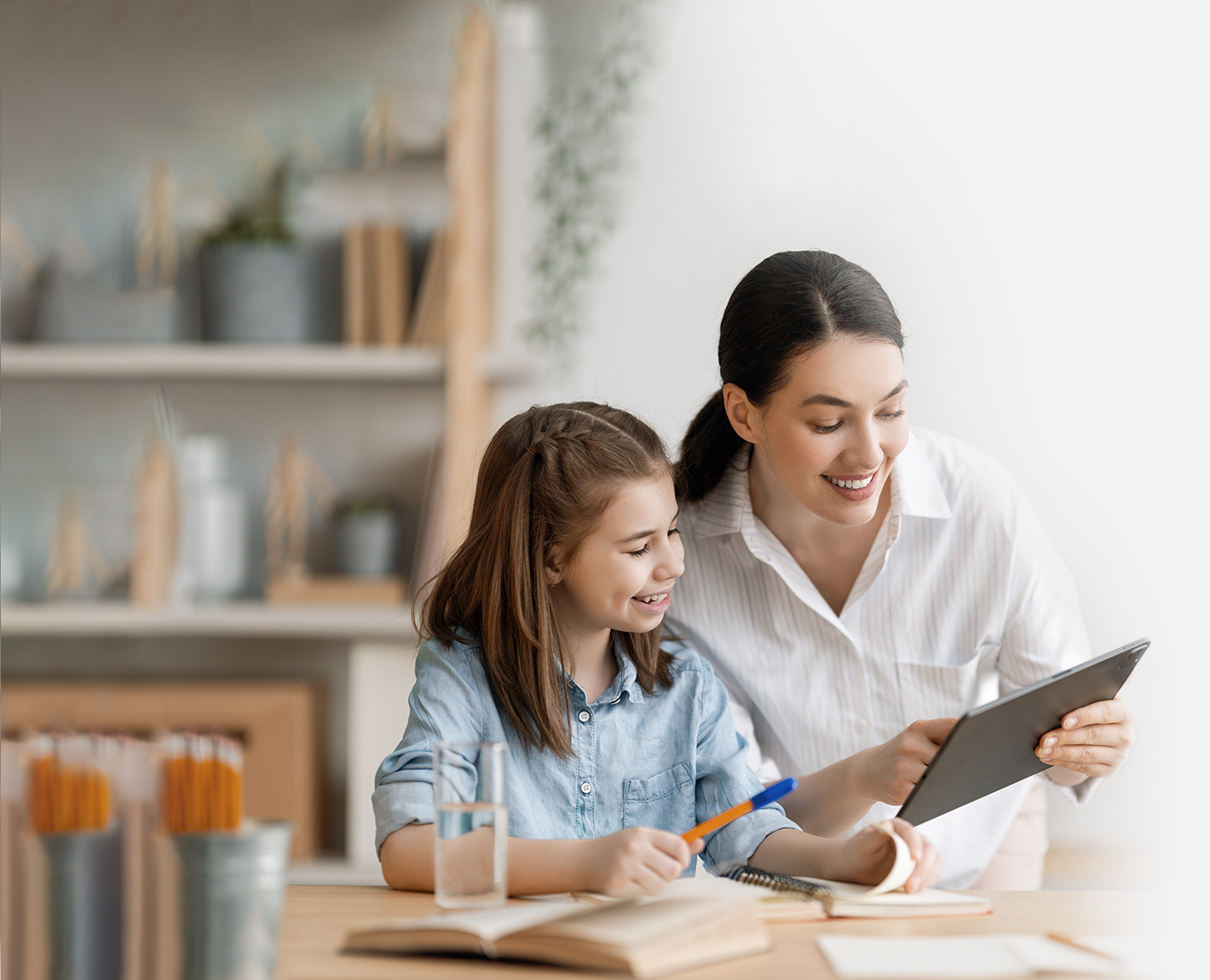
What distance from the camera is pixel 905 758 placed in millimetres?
1108

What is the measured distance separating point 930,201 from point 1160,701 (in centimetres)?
102

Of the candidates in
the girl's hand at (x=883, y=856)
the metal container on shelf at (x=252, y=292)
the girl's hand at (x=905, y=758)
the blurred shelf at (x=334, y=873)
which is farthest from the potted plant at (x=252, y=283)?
the girl's hand at (x=883, y=856)

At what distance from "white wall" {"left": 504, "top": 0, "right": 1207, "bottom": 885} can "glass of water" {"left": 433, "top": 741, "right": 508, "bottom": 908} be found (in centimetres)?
141

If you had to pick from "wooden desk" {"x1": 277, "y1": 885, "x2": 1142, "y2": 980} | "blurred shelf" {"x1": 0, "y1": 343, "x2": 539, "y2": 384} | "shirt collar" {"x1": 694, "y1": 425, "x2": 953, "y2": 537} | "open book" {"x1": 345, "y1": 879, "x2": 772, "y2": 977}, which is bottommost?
"wooden desk" {"x1": 277, "y1": 885, "x2": 1142, "y2": 980}

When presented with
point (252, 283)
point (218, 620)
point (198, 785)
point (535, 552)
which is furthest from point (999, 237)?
point (198, 785)

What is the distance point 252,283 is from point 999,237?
1405 mm

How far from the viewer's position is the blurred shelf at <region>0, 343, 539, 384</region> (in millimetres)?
2207

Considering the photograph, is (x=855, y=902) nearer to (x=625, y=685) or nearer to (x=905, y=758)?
(x=905, y=758)

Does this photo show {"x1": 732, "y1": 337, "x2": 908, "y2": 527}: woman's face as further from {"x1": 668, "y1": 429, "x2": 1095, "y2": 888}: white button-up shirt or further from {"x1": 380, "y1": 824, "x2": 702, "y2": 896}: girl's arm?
{"x1": 380, "y1": 824, "x2": 702, "y2": 896}: girl's arm

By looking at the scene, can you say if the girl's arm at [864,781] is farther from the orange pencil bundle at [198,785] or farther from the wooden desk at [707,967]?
the orange pencil bundle at [198,785]

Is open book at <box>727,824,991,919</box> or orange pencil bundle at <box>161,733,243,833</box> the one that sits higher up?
orange pencil bundle at <box>161,733,243,833</box>

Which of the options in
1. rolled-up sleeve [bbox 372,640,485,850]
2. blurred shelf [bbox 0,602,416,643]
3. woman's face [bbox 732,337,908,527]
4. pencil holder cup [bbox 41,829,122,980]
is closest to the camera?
pencil holder cup [bbox 41,829,122,980]

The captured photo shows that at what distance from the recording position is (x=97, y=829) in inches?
28.0

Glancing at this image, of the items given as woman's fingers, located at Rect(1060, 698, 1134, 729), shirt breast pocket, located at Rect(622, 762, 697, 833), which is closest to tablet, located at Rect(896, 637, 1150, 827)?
woman's fingers, located at Rect(1060, 698, 1134, 729)
